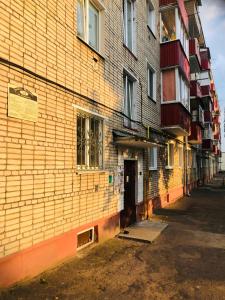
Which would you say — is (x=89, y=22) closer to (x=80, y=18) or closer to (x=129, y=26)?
(x=80, y=18)

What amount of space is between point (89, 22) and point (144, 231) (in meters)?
5.57

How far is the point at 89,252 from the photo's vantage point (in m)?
6.56

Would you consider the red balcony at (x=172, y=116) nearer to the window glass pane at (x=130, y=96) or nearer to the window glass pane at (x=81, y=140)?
the window glass pane at (x=130, y=96)

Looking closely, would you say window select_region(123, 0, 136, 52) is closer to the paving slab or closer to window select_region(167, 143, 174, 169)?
the paving slab

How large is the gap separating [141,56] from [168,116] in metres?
3.12

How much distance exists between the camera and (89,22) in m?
7.54

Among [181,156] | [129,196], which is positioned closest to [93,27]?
[129,196]

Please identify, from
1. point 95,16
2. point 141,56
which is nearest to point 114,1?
point 95,16

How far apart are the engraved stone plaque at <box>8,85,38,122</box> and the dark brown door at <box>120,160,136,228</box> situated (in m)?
4.55

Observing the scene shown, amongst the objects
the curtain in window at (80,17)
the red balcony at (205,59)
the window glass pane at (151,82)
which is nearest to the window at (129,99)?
the window glass pane at (151,82)

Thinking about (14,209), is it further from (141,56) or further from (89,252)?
(141,56)

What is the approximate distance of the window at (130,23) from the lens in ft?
32.4

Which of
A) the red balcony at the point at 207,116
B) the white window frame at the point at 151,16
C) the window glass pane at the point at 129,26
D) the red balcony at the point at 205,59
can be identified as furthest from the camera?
the red balcony at the point at 207,116

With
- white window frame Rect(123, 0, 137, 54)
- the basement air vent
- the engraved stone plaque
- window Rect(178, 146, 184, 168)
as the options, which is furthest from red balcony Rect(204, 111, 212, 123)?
the engraved stone plaque
